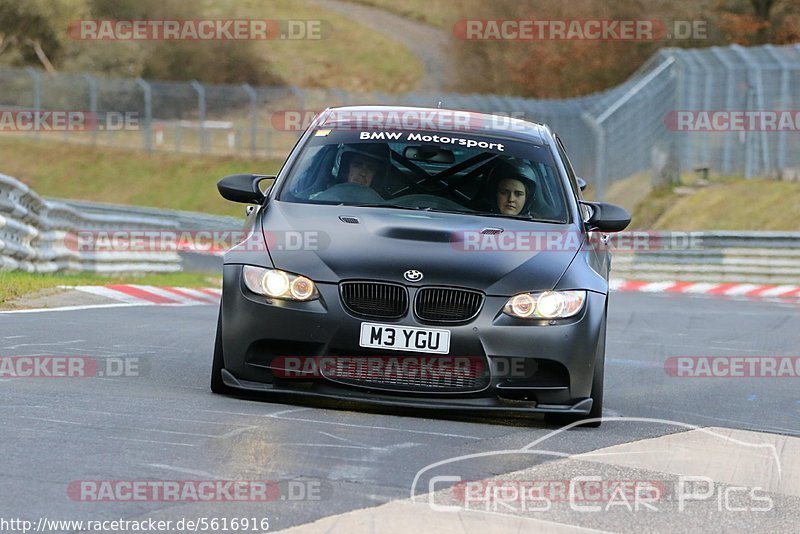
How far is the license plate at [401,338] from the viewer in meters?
7.71

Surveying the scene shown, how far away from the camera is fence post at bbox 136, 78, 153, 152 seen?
173 feet

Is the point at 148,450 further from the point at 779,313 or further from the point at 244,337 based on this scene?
the point at 779,313

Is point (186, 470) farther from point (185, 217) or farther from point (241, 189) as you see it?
point (185, 217)

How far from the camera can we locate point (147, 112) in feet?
179

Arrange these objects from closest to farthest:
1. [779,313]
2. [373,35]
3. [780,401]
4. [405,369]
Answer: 1. [405,369]
2. [780,401]
3. [779,313]
4. [373,35]

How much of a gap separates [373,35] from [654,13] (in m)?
35.9

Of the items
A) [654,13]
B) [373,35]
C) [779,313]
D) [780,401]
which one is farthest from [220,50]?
[780,401]

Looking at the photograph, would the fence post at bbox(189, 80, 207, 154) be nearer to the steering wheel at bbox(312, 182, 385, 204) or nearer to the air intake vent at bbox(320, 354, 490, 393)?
the steering wheel at bbox(312, 182, 385, 204)

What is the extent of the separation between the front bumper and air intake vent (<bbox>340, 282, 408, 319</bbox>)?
47mm

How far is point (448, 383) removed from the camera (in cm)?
786
